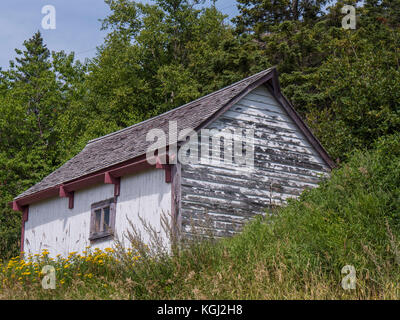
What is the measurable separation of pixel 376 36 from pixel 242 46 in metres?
7.30

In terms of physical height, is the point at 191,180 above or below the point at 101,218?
above

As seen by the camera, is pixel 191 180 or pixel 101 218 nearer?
pixel 191 180

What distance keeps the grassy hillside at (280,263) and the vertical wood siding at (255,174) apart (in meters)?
2.52

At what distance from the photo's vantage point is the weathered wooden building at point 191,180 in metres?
13.5

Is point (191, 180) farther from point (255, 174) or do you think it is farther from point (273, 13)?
point (273, 13)

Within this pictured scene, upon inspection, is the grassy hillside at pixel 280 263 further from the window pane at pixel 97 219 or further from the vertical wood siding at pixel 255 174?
the window pane at pixel 97 219

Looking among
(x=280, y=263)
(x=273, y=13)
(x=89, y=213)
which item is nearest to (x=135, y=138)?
(x=89, y=213)

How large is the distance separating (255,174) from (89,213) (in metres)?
4.54

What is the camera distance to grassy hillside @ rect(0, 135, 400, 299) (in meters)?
7.93

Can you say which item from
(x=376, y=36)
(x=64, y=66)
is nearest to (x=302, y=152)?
(x=376, y=36)

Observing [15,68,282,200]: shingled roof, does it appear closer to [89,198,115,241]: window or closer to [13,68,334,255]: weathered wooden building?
[13,68,334,255]: weathered wooden building

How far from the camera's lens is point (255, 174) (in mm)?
14734

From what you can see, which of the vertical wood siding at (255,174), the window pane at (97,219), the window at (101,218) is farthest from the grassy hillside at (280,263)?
the window pane at (97,219)
